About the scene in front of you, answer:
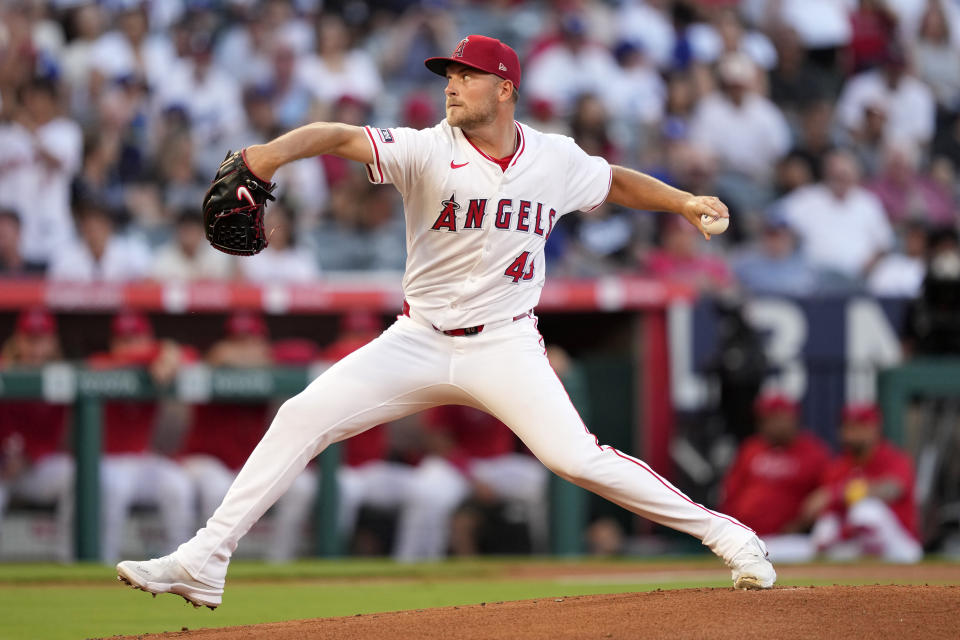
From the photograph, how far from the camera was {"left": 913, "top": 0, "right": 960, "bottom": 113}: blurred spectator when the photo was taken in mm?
13258

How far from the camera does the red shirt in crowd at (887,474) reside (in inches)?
316

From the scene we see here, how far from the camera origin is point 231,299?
8531 millimetres

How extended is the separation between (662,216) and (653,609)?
246 inches

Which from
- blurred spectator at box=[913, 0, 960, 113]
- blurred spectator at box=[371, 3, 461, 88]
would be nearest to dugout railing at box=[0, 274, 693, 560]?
blurred spectator at box=[371, 3, 461, 88]

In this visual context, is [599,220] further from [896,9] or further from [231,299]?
[896,9]

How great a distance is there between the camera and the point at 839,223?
36.4 feet

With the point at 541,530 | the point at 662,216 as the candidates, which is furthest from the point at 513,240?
the point at 662,216

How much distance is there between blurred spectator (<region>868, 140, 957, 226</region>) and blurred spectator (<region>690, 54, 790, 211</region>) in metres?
0.89

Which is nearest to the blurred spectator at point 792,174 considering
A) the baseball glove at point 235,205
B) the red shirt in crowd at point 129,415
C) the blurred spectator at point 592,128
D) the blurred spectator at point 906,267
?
the blurred spectator at point 906,267

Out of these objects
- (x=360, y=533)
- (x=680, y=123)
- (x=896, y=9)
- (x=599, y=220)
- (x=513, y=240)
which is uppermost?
(x=896, y=9)

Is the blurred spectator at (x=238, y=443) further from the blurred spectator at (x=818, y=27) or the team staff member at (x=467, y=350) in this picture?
the blurred spectator at (x=818, y=27)

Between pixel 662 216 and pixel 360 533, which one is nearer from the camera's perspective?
pixel 360 533

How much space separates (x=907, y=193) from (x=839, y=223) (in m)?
1.08

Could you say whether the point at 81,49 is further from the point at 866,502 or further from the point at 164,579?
the point at 164,579
